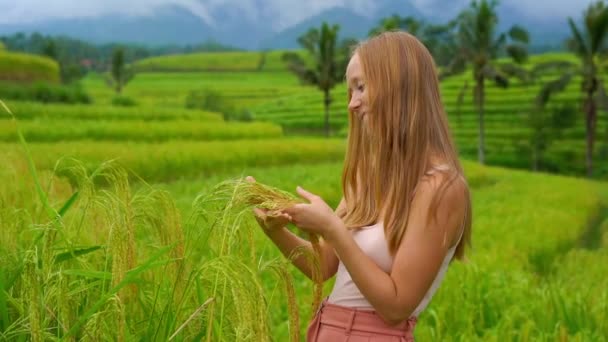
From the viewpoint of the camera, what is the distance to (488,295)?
14.4 feet

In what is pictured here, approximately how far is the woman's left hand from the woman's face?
0.87ft

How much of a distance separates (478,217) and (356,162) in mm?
9905

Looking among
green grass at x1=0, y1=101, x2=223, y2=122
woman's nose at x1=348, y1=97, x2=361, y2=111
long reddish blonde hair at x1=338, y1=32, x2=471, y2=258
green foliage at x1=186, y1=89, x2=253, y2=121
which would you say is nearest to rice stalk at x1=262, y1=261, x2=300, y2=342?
long reddish blonde hair at x1=338, y1=32, x2=471, y2=258

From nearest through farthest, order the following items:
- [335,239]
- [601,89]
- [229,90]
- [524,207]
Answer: [335,239] < [524,207] < [601,89] < [229,90]

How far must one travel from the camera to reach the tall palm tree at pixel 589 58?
2742 centimetres

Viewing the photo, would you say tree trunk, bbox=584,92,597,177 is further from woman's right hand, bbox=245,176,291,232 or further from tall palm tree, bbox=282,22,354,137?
woman's right hand, bbox=245,176,291,232

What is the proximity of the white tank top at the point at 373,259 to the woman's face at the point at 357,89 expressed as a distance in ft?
0.66

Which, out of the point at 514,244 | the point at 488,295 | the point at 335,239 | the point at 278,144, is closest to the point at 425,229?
the point at 335,239

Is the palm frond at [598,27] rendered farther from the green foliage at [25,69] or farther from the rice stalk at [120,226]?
the rice stalk at [120,226]

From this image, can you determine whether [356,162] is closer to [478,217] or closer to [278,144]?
[478,217]

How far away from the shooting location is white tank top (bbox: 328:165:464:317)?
1.63m

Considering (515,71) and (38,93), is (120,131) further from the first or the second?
(515,71)

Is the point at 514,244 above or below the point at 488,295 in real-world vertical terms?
below

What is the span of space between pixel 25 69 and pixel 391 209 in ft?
77.5
